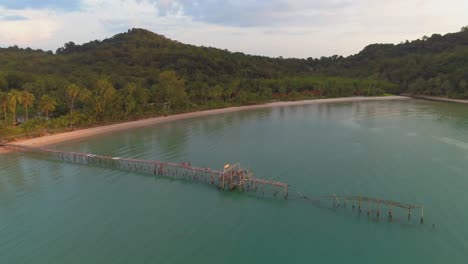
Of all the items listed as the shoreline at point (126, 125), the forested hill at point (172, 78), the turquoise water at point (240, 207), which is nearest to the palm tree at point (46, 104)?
the forested hill at point (172, 78)

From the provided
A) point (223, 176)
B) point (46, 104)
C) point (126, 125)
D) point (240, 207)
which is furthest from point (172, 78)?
point (240, 207)

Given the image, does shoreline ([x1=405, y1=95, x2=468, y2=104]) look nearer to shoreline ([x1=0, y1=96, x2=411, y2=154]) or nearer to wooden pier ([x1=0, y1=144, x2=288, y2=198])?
shoreline ([x1=0, y1=96, x2=411, y2=154])

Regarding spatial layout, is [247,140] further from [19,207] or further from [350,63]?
[350,63]

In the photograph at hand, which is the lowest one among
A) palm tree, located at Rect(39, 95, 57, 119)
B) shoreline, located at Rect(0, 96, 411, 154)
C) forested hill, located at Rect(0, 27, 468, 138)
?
shoreline, located at Rect(0, 96, 411, 154)

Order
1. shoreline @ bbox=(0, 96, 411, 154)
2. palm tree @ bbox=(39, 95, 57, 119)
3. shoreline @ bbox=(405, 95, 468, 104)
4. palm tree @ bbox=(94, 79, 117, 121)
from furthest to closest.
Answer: shoreline @ bbox=(405, 95, 468, 104), palm tree @ bbox=(94, 79, 117, 121), palm tree @ bbox=(39, 95, 57, 119), shoreline @ bbox=(0, 96, 411, 154)

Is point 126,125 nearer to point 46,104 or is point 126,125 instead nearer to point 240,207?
point 46,104

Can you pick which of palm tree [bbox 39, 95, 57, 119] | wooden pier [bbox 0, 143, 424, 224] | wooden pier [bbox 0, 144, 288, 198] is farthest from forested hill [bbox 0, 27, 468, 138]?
wooden pier [bbox 0, 143, 424, 224]

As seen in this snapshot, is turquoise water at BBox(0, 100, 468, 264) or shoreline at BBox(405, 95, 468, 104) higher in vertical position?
shoreline at BBox(405, 95, 468, 104)
